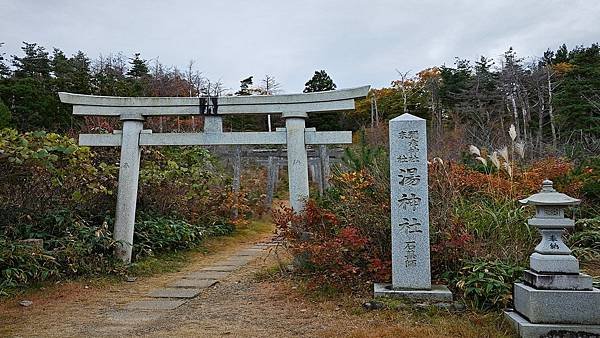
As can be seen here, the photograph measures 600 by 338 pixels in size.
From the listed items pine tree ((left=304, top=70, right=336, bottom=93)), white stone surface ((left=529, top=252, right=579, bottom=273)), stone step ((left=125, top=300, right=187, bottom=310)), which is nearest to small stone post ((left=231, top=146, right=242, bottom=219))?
stone step ((left=125, top=300, right=187, bottom=310))

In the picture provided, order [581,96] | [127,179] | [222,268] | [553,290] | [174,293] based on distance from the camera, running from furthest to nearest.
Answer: [581,96]
[222,268]
[127,179]
[174,293]
[553,290]

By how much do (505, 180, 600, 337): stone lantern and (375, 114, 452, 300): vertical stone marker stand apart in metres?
1.00

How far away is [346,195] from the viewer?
5.89 m

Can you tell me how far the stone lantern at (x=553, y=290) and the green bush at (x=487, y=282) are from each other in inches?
13.4

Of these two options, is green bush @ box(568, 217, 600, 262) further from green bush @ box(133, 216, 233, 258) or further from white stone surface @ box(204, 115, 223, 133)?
green bush @ box(133, 216, 233, 258)

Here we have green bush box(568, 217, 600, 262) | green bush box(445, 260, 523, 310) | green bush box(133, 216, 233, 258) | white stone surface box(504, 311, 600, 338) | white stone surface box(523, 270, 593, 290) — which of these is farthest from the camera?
green bush box(133, 216, 233, 258)

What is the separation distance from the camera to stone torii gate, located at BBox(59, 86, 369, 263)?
20.6ft

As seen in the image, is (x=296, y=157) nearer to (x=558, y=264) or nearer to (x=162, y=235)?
(x=162, y=235)

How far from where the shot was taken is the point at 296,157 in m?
6.32

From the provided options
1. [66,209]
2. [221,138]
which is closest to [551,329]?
[221,138]

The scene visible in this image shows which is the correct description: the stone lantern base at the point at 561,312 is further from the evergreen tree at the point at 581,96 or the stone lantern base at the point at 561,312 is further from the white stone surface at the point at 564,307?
the evergreen tree at the point at 581,96

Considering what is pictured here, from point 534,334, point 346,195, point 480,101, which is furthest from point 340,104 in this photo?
point 480,101

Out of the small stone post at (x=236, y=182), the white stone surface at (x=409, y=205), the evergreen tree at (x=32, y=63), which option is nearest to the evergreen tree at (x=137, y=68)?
the evergreen tree at (x=32, y=63)

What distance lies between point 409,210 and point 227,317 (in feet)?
6.92
